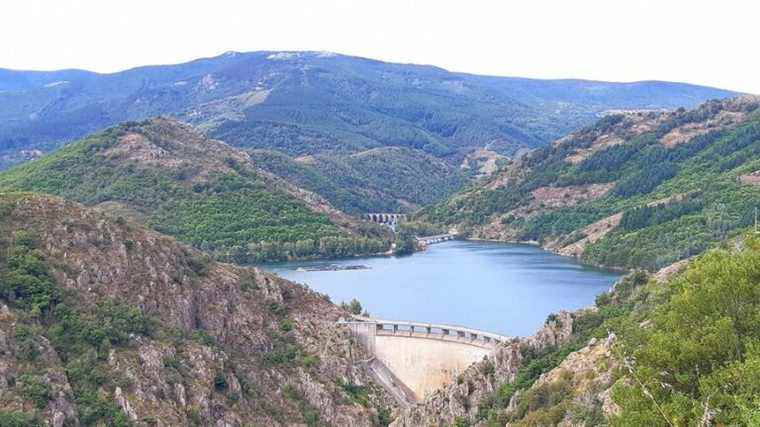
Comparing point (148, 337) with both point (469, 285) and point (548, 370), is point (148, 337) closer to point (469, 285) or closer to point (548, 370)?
point (548, 370)

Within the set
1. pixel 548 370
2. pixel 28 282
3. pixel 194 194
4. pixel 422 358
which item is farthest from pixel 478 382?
pixel 194 194

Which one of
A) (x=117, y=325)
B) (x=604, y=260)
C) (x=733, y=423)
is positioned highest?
(x=733, y=423)

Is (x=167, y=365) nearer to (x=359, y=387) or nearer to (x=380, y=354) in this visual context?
(x=359, y=387)

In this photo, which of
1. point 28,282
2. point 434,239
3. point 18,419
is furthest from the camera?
point 434,239

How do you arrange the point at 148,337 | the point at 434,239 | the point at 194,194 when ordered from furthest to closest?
the point at 434,239
the point at 194,194
the point at 148,337

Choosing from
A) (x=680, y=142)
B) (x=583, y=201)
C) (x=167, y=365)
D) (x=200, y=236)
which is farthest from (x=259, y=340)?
(x=680, y=142)
